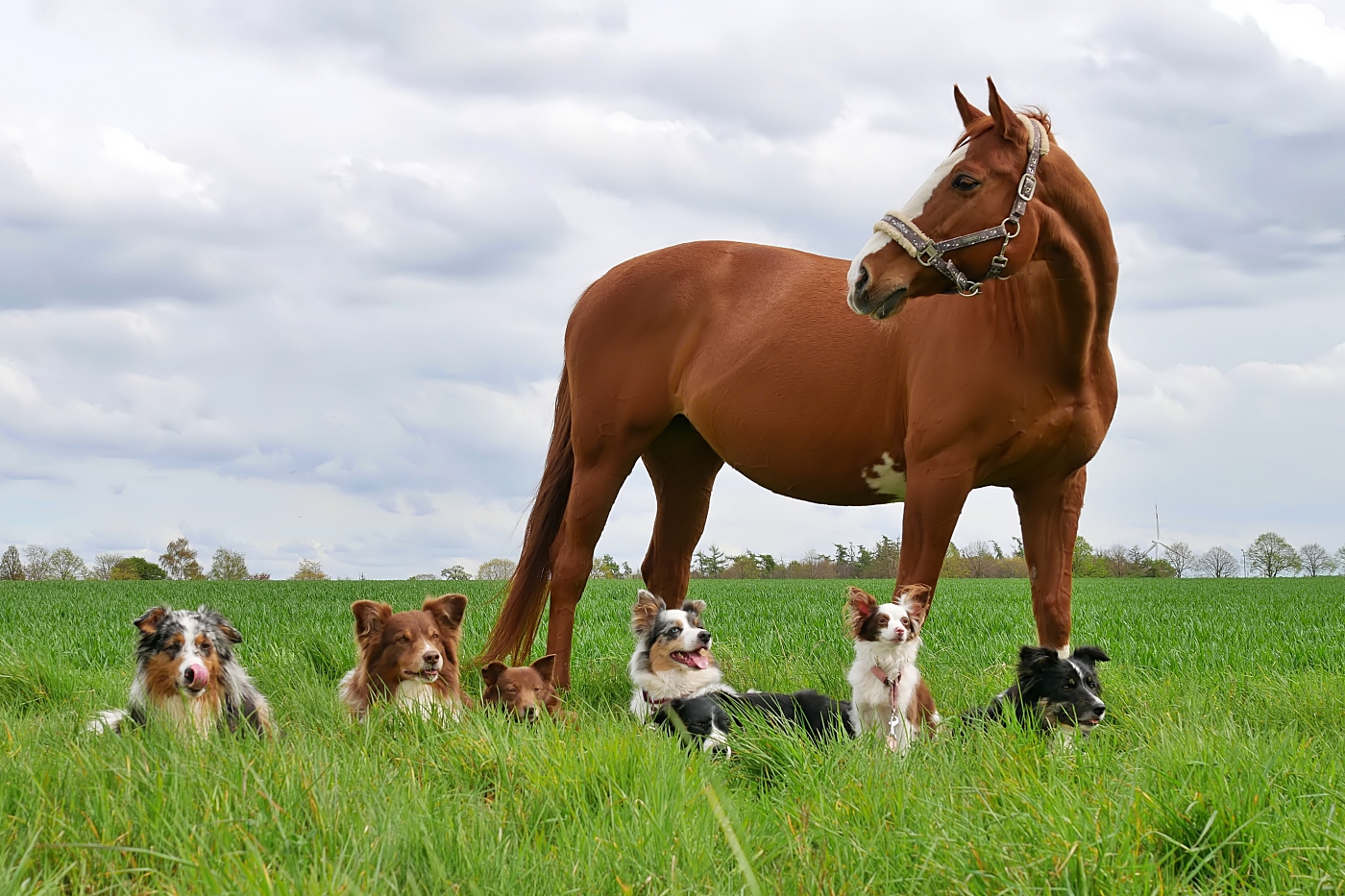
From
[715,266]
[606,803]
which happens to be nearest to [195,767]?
[606,803]

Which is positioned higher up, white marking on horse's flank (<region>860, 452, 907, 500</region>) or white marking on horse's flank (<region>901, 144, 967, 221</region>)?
white marking on horse's flank (<region>901, 144, 967, 221</region>)

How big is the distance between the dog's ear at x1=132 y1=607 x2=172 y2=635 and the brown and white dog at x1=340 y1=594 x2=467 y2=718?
2.82 ft

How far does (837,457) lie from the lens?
5.98 meters

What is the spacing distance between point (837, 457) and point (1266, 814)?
3.09 metres

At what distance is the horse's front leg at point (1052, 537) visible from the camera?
5.66 meters

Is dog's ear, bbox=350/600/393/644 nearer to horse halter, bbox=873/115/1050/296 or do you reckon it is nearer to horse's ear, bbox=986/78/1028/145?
horse halter, bbox=873/115/1050/296

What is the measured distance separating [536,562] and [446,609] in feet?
5.64

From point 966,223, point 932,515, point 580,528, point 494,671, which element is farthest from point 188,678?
point 966,223

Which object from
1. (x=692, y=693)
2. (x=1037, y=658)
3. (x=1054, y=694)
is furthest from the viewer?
(x=692, y=693)

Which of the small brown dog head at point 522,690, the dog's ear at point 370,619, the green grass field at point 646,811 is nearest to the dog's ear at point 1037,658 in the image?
the green grass field at point 646,811

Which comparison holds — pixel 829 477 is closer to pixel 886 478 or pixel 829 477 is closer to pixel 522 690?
pixel 886 478

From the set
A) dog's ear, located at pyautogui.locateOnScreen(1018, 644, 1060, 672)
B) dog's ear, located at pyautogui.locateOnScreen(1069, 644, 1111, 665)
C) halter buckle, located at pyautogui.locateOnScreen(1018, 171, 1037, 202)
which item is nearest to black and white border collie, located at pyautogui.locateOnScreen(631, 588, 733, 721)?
dog's ear, located at pyautogui.locateOnScreen(1018, 644, 1060, 672)

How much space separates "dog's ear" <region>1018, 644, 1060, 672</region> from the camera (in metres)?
5.04

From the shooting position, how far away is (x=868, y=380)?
5824 millimetres
